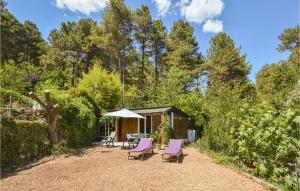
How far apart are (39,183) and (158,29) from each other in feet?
102

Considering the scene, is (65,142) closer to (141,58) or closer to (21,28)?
(141,58)

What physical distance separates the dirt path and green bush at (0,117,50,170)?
1.15 m

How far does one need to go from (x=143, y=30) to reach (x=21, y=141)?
26.1 m

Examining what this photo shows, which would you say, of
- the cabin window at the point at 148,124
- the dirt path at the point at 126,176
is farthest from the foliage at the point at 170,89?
the dirt path at the point at 126,176

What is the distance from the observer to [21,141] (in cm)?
1247

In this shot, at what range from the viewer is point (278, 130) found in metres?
8.62

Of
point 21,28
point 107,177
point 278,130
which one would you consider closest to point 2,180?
point 107,177

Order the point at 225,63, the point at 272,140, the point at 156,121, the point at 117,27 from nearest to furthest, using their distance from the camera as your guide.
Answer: the point at 272,140 → the point at 156,121 → the point at 117,27 → the point at 225,63

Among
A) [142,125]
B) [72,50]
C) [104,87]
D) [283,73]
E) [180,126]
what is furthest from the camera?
[72,50]

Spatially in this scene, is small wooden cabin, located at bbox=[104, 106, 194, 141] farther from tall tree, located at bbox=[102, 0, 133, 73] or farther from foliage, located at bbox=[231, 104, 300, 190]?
tall tree, located at bbox=[102, 0, 133, 73]

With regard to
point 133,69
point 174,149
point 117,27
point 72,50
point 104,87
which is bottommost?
point 174,149

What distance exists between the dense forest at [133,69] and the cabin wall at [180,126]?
1.46 m

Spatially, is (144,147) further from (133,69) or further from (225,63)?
(225,63)

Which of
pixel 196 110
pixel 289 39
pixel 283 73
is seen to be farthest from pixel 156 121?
pixel 289 39
